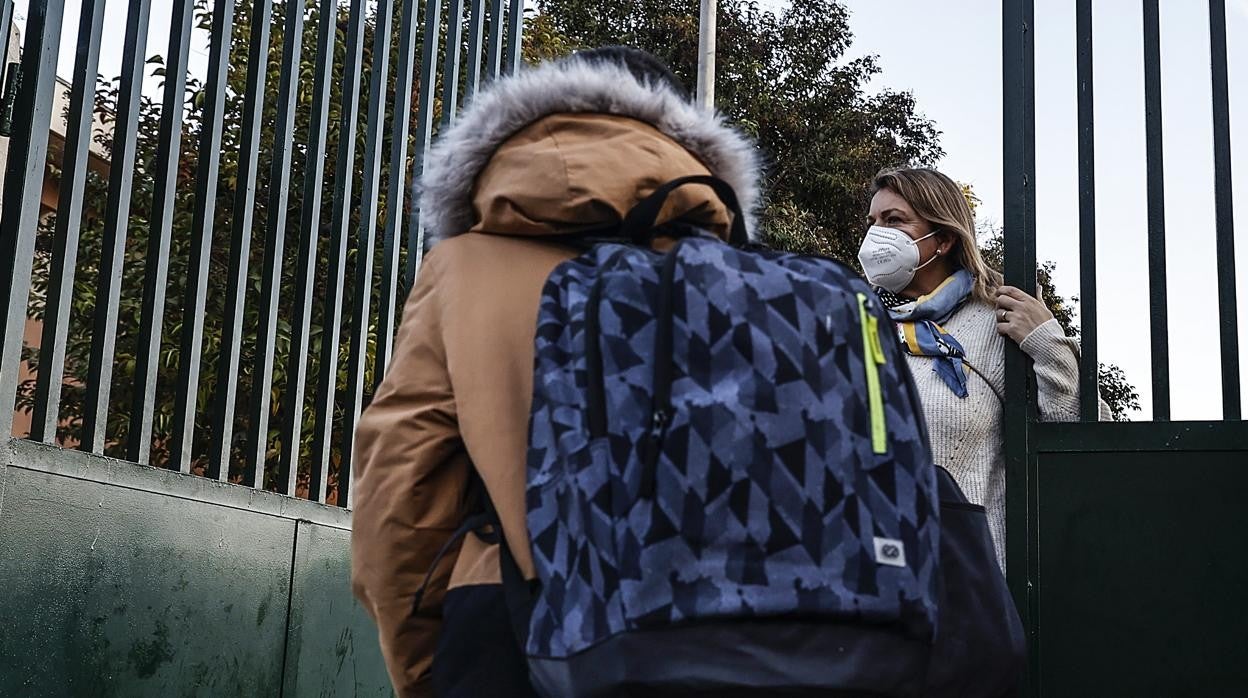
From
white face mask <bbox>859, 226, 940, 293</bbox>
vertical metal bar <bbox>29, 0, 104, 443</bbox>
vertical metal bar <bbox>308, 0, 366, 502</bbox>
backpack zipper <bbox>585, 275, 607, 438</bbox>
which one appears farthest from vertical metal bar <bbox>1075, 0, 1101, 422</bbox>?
vertical metal bar <bbox>29, 0, 104, 443</bbox>

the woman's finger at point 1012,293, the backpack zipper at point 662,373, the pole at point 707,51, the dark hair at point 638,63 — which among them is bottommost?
the backpack zipper at point 662,373

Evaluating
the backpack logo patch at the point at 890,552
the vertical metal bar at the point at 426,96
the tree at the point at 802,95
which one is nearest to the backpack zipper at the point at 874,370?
the backpack logo patch at the point at 890,552

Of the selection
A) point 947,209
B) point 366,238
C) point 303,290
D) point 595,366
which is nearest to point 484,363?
point 595,366

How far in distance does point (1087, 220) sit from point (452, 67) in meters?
2.27

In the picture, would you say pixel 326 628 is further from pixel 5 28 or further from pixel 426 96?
pixel 5 28

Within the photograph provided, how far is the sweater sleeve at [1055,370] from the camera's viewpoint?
324 cm

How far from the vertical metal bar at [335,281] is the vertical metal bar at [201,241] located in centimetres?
61

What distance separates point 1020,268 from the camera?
3.36 m

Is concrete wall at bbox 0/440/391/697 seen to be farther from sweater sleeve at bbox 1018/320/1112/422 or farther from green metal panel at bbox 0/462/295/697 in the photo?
sweater sleeve at bbox 1018/320/1112/422

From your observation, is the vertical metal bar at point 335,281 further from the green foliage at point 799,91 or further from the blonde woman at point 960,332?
the green foliage at point 799,91

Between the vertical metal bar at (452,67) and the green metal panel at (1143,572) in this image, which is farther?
the vertical metal bar at (452,67)

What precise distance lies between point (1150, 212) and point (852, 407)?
1967mm

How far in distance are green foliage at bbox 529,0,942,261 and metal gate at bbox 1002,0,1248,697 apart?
1350cm

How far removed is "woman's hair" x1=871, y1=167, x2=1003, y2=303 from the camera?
3.54m
